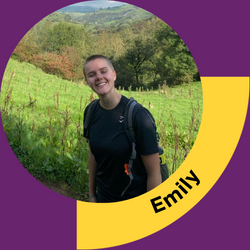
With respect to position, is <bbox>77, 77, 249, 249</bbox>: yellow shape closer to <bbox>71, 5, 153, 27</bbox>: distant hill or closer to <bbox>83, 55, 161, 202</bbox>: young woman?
<bbox>83, 55, 161, 202</bbox>: young woman

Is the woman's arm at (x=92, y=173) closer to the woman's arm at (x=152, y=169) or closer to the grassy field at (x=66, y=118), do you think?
the grassy field at (x=66, y=118)

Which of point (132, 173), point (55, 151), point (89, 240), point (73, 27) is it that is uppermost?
point (73, 27)

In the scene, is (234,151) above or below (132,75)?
below

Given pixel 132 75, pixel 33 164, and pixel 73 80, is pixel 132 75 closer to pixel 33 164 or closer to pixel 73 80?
pixel 73 80

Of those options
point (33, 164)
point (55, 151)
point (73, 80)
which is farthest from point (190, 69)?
point (33, 164)

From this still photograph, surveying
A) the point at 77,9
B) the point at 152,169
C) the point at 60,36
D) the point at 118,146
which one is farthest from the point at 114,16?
the point at 152,169

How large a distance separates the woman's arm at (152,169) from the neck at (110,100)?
0.61m

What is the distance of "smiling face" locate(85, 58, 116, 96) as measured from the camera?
10.0ft

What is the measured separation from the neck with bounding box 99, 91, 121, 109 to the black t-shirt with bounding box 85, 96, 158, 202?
0.04 m

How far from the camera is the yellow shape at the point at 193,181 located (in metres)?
4.12

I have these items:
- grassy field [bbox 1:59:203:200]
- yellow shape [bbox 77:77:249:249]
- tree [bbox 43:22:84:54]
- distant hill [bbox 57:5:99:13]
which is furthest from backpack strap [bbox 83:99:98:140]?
distant hill [bbox 57:5:99:13]

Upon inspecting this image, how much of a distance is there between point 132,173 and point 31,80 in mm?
2204

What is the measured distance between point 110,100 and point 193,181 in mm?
1982

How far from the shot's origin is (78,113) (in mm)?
4297
